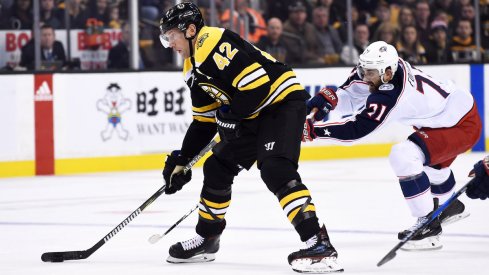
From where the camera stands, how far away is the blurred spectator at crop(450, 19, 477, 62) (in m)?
12.2

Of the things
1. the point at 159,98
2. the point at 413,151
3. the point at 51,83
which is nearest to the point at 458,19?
the point at 159,98

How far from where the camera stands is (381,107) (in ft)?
17.4

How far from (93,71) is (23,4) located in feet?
2.74

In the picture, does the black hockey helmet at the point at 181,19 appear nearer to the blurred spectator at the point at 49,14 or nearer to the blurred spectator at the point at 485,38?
the blurred spectator at the point at 49,14

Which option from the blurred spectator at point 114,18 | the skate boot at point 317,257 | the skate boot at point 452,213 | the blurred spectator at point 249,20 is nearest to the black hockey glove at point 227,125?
the skate boot at point 317,257

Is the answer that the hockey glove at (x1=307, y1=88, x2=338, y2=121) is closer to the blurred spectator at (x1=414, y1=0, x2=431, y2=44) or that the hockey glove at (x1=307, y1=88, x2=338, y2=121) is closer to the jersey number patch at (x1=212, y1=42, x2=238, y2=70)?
the jersey number patch at (x1=212, y1=42, x2=238, y2=70)

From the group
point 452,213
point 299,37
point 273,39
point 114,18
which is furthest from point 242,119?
point 299,37

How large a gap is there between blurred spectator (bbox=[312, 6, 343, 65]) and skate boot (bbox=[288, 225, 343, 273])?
23.3 feet

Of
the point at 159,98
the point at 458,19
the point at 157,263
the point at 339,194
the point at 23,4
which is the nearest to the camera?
the point at 157,263

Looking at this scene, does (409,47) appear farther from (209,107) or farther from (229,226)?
(209,107)

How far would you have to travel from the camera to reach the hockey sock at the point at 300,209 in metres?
4.57

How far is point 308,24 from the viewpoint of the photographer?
11570mm

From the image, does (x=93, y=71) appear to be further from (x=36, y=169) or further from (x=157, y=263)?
(x=157, y=263)

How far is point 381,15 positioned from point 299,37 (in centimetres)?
100
